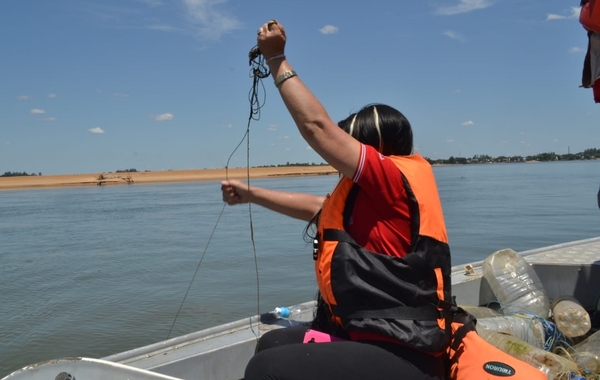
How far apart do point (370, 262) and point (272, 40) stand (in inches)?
33.9

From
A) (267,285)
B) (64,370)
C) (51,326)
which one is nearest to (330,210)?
(64,370)

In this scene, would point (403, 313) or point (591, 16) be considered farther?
point (591, 16)

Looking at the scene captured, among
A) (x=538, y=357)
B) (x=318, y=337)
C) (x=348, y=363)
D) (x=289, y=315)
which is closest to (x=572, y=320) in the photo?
(x=538, y=357)

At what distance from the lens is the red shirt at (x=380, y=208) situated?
182 cm

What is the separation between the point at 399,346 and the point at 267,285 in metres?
7.11

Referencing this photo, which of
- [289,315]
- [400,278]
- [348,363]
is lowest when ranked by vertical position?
[289,315]

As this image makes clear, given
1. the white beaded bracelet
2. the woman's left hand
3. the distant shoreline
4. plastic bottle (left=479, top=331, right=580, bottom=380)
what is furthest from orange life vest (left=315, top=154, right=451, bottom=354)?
the distant shoreline

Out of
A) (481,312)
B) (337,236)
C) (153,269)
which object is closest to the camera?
(337,236)

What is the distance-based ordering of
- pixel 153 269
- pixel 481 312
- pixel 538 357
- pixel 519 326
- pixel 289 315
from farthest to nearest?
pixel 153 269 < pixel 481 312 < pixel 289 315 < pixel 519 326 < pixel 538 357

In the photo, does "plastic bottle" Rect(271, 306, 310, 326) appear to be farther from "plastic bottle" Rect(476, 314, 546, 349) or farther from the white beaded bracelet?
the white beaded bracelet

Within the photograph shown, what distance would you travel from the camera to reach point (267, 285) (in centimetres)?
887

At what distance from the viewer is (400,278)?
1868mm

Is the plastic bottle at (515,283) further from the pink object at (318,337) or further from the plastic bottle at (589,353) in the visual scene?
the pink object at (318,337)

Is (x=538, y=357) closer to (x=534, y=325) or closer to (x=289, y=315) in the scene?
(x=534, y=325)
